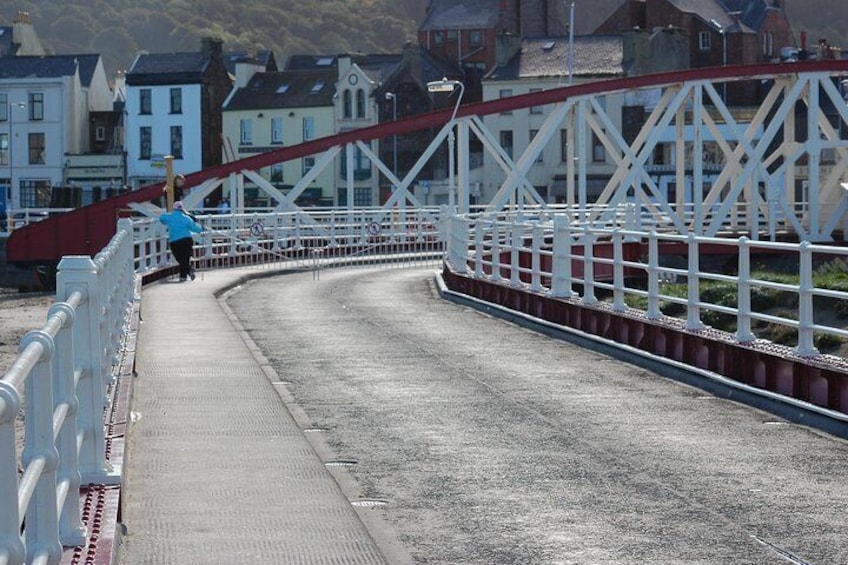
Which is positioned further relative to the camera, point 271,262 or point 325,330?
point 271,262

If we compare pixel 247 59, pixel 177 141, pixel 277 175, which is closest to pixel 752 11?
pixel 277 175

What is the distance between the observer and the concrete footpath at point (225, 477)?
8977mm

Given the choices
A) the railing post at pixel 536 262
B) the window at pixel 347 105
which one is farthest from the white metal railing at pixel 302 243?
the window at pixel 347 105

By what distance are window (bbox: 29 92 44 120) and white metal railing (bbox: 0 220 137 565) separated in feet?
322

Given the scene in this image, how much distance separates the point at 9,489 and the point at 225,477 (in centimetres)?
618

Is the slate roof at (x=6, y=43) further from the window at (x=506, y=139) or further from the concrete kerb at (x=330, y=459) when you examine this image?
the concrete kerb at (x=330, y=459)

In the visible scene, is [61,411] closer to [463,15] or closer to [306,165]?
[306,165]

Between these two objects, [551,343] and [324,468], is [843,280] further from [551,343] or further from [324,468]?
[324,468]

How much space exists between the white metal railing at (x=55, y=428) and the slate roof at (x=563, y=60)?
89379 millimetres

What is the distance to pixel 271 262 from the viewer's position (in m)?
49.5

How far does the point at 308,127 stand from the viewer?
10544 centimetres

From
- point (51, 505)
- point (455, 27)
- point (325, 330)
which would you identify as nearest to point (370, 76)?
point (455, 27)

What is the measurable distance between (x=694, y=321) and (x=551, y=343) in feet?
12.1

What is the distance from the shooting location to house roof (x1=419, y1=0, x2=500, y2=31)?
110 m
